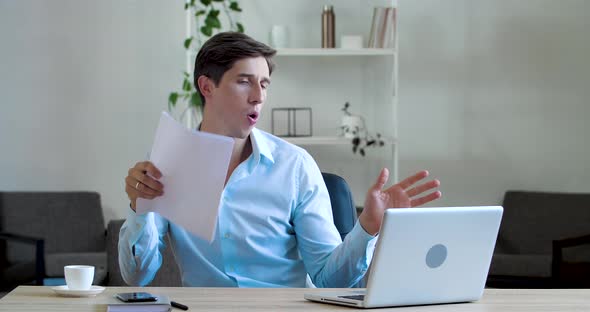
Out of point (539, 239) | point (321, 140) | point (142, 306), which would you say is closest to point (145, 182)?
point (142, 306)

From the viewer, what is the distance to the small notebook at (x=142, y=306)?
5.29 ft

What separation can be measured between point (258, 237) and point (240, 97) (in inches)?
13.8

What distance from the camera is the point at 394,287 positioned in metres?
1.64

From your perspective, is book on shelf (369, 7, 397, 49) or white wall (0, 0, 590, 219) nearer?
book on shelf (369, 7, 397, 49)

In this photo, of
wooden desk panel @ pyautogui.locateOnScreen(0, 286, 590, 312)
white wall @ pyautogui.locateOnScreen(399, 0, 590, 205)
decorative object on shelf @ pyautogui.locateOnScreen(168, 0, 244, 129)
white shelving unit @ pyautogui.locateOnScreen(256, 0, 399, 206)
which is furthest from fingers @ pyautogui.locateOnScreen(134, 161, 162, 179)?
white wall @ pyautogui.locateOnScreen(399, 0, 590, 205)

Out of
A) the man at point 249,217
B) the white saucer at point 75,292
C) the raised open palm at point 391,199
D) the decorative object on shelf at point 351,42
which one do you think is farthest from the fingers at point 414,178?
the decorative object on shelf at point 351,42

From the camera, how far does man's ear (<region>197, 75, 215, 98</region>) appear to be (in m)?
2.29

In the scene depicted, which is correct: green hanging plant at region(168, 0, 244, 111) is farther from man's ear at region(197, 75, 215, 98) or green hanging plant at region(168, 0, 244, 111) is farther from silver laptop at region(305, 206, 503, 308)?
silver laptop at region(305, 206, 503, 308)

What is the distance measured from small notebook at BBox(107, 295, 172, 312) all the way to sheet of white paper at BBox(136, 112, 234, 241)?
0.19 meters

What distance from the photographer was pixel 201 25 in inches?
187

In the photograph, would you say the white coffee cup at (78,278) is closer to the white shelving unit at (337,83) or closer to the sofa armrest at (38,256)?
the sofa armrest at (38,256)

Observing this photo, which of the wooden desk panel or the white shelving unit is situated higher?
the white shelving unit

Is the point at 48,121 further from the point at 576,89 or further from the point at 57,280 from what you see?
the point at 576,89

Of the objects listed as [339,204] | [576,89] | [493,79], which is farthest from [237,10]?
[339,204]
